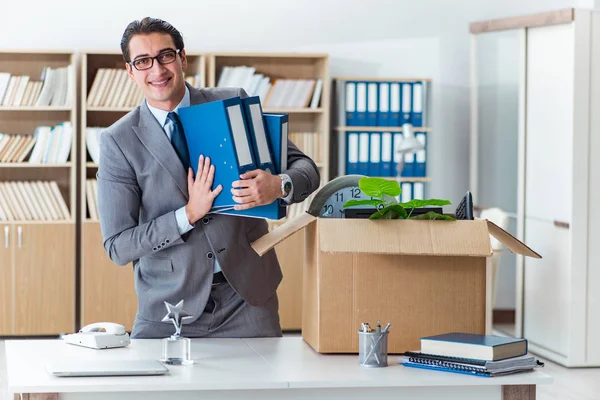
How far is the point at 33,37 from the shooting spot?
6.14 metres

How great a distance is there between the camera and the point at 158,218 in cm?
235

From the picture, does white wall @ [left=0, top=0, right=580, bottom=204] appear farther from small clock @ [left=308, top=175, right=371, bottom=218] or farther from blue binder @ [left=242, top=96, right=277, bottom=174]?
blue binder @ [left=242, top=96, right=277, bottom=174]

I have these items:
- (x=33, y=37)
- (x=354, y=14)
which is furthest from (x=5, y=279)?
(x=354, y=14)

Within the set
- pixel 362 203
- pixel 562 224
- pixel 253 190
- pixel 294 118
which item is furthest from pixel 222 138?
pixel 294 118

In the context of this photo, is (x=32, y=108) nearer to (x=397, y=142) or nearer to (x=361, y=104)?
(x=361, y=104)

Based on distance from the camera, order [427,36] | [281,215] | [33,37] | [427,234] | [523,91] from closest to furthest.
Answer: [427,234] → [281,215] → [523,91] → [33,37] → [427,36]

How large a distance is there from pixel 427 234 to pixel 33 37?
4627 mm

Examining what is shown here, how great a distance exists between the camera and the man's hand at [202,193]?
7.43ft

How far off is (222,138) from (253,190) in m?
0.15

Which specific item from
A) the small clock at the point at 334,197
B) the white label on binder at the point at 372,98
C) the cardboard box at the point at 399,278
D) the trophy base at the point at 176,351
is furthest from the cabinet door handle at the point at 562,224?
the trophy base at the point at 176,351

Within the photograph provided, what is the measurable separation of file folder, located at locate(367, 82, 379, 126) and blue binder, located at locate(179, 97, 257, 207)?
3957mm

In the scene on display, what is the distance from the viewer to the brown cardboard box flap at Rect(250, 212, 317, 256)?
2.23 m

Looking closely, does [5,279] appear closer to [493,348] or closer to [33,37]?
[33,37]

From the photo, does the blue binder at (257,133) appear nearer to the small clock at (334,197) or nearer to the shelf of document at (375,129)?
the small clock at (334,197)
